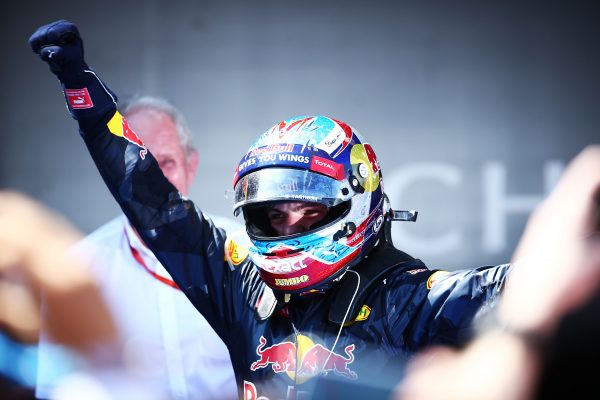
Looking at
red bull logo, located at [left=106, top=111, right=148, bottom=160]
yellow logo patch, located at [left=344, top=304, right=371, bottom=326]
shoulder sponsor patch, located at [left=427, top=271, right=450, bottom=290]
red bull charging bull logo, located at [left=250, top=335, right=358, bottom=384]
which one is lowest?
red bull charging bull logo, located at [left=250, top=335, right=358, bottom=384]

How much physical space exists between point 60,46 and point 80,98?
14 centimetres

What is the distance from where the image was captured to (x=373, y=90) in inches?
121

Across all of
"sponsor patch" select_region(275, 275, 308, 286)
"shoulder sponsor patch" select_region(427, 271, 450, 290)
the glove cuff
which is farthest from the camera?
the glove cuff

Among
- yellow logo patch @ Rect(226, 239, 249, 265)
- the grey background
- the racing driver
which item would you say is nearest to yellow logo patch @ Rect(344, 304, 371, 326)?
the racing driver

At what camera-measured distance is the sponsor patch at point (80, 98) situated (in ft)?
6.14

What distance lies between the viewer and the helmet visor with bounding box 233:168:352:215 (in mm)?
1766

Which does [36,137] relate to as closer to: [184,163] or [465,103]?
[184,163]

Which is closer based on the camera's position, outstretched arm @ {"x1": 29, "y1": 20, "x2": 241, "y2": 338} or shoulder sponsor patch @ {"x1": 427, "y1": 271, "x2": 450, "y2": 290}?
shoulder sponsor patch @ {"x1": 427, "y1": 271, "x2": 450, "y2": 290}

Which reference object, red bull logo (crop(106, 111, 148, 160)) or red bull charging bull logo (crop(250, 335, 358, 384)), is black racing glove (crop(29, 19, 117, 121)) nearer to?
red bull logo (crop(106, 111, 148, 160))

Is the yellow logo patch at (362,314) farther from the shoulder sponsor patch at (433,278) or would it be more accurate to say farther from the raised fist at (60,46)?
the raised fist at (60,46)

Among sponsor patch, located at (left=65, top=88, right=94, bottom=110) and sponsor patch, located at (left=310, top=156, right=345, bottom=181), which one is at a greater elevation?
sponsor patch, located at (left=65, top=88, right=94, bottom=110)

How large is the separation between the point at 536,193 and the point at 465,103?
48cm

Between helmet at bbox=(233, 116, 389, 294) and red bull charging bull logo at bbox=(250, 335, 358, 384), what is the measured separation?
0.45ft

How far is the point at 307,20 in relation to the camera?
3141 mm
